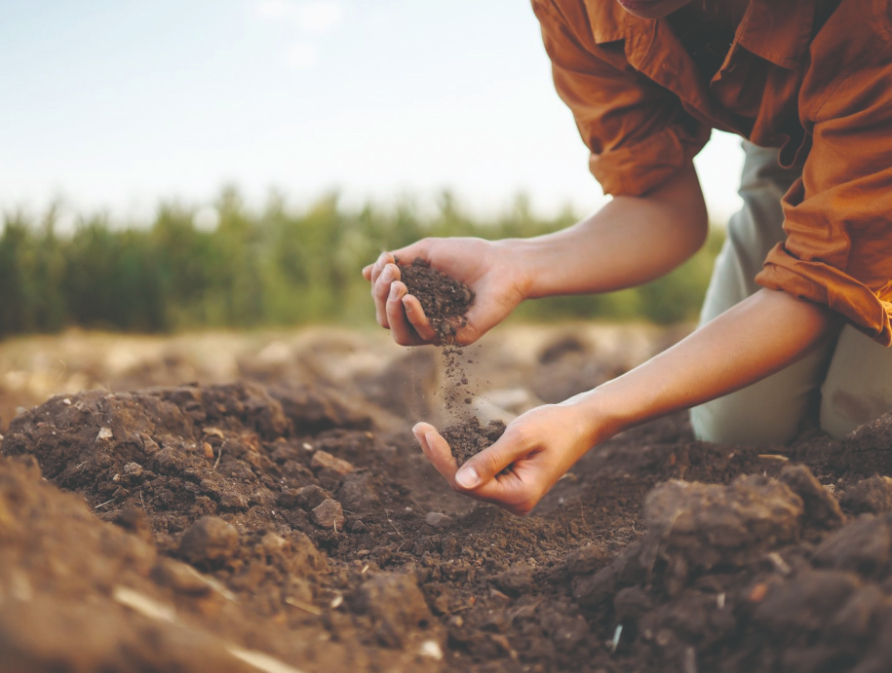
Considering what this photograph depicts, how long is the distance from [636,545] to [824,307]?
2.60ft

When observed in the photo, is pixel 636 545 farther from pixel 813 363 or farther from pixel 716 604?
pixel 813 363

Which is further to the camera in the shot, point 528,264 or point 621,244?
point 621,244

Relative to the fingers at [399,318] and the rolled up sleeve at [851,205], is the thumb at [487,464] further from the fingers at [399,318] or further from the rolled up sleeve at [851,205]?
the rolled up sleeve at [851,205]

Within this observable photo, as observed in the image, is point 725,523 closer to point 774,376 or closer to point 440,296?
point 440,296

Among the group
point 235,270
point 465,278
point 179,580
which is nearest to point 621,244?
point 465,278

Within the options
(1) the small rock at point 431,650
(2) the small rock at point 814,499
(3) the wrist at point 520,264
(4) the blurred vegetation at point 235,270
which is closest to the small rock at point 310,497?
(1) the small rock at point 431,650

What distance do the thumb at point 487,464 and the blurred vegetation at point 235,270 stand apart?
374 cm

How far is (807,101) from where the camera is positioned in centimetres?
168

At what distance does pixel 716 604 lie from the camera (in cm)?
114

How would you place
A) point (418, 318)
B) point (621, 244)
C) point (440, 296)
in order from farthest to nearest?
1. point (621, 244)
2. point (440, 296)
3. point (418, 318)

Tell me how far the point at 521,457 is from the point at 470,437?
0.19 m

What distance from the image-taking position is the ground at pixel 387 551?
0.97 metres

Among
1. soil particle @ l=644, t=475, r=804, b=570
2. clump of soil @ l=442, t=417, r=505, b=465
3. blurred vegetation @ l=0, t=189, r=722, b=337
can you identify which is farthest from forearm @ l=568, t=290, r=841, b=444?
blurred vegetation @ l=0, t=189, r=722, b=337

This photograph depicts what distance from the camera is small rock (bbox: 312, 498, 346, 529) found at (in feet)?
5.60
